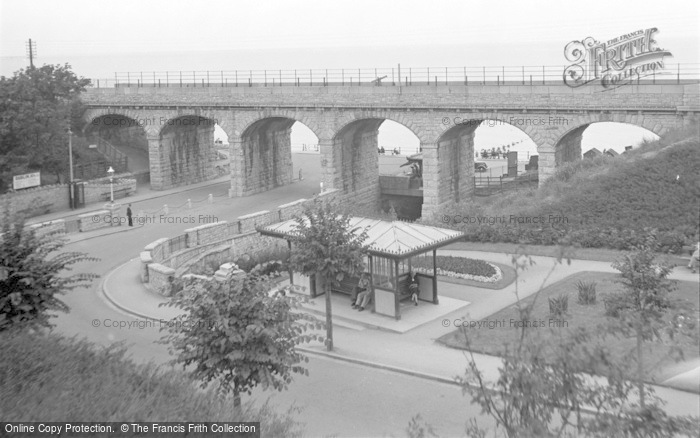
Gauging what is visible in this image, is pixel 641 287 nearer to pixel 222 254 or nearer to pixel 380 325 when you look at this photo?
pixel 380 325

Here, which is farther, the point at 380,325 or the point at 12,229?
the point at 380,325

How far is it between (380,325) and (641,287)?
803cm

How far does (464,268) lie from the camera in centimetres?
2744

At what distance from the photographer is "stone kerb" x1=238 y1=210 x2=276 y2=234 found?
3438 cm

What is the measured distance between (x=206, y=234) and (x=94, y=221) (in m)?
6.90

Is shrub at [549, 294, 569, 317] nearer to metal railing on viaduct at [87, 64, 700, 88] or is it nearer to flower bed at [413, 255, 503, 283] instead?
flower bed at [413, 255, 503, 283]

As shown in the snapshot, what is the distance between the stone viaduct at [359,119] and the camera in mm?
37844

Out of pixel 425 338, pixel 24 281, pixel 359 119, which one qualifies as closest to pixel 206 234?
pixel 425 338

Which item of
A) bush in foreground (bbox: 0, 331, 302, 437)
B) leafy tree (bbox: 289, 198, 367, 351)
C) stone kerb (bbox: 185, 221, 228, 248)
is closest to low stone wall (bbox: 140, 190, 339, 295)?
stone kerb (bbox: 185, 221, 228, 248)

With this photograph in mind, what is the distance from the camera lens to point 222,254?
32.1m

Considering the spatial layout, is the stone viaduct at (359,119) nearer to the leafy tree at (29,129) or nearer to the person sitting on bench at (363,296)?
the leafy tree at (29,129)

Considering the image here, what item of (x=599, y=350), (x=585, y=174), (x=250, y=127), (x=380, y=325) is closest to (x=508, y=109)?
(x=585, y=174)

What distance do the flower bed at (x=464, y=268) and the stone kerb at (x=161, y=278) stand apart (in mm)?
7742

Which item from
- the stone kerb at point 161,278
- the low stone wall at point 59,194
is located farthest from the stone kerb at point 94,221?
the stone kerb at point 161,278
